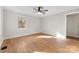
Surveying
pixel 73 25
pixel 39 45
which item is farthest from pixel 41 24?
pixel 73 25

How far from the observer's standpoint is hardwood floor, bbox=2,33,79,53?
1.42m

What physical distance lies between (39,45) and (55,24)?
0.46 metres

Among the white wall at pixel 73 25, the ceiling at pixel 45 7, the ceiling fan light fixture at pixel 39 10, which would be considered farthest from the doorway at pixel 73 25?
the ceiling fan light fixture at pixel 39 10

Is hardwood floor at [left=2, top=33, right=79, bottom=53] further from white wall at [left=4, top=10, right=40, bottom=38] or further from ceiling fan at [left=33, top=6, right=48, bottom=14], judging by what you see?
ceiling fan at [left=33, top=6, right=48, bottom=14]

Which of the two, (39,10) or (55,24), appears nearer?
(39,10)

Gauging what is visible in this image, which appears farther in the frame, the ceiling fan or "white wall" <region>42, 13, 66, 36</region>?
"white wall" <region>42, 13, 66, 36</region>

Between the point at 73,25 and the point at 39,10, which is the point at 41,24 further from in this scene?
the point at 73,25

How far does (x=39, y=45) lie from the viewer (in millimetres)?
1475

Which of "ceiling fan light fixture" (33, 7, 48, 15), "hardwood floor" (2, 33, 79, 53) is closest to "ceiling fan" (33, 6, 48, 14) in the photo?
"ceiling fan light fixture" (33, 7, 48, 15)

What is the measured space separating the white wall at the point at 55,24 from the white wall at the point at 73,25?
8 centimetres

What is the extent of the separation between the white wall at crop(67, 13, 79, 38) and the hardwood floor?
4.5 inches

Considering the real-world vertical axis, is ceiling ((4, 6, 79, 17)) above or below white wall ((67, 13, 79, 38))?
above
